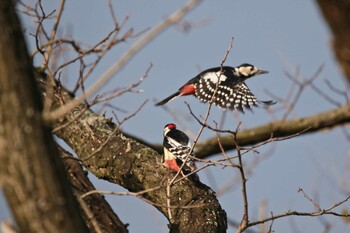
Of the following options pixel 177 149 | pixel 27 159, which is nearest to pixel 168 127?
pixel 177 149

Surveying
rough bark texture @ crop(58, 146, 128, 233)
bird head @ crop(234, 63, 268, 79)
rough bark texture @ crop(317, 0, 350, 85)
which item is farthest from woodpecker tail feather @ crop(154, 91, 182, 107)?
rough bark texture @ crop(317, 0, 350, 85)

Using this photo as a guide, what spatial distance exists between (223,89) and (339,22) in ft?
15.9

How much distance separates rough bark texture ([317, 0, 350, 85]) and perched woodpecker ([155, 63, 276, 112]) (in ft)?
13.6

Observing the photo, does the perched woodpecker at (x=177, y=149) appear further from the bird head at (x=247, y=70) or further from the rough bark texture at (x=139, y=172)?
the bird head at (x=247, y=70)

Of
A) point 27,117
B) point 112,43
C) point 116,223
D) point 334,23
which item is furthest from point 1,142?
point 116,223

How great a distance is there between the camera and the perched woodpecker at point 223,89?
6.11 meters

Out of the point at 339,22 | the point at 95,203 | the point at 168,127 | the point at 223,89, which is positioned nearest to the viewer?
the point at 339,22

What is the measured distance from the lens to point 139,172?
4.84m

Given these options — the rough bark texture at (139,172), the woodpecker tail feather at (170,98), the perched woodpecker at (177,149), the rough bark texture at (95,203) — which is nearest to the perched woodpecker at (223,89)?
the woodpecker tail feather at (170,98)

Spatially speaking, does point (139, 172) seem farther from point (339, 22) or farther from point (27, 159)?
point (339, 22)

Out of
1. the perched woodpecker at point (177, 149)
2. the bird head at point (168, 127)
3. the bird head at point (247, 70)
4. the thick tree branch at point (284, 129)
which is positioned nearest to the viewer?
the thick tree branch at point (284, 129)

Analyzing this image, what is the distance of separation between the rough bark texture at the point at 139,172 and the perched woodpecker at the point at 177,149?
32 centimetres

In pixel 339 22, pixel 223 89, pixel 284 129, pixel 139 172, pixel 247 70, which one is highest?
pixel 247 70

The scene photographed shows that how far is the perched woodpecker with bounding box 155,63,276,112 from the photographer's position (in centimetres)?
611
